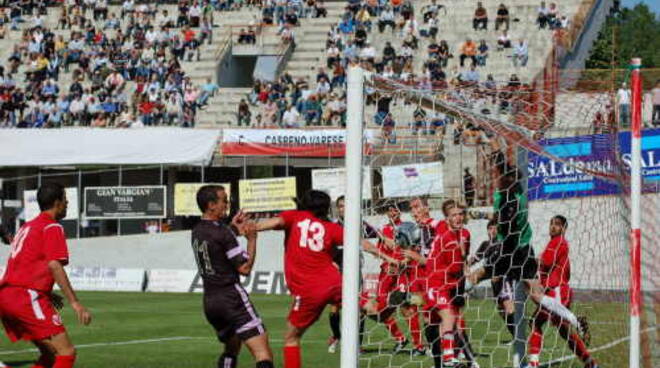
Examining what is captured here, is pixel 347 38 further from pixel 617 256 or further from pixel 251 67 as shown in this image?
pixel 617 256

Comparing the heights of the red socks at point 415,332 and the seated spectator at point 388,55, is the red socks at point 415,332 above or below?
below

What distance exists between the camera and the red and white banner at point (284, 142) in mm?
33094

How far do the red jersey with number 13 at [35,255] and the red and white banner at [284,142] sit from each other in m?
22.5

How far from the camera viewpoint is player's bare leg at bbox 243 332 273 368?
10.1m

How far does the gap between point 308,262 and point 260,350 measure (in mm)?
1456

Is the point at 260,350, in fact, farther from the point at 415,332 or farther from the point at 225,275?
the point at 415,332

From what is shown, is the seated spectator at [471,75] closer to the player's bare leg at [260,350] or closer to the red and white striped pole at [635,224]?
the red and white striped pole at [635,224]

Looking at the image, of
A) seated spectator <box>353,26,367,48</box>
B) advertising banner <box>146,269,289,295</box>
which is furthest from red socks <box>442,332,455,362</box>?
seated spectator <box>353,26,367,48</box>

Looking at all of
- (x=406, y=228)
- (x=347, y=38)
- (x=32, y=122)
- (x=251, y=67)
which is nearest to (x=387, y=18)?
(x=347, y=38)

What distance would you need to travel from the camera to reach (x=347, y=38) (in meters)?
42.9

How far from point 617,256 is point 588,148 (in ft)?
3.37

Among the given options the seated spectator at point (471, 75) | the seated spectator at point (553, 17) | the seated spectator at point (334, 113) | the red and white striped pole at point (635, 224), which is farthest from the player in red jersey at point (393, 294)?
the seated spectator at point (553, 17)

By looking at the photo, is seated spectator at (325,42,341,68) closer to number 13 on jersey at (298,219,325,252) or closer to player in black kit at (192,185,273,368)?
number 13 on jersey at (298,219,325,252)

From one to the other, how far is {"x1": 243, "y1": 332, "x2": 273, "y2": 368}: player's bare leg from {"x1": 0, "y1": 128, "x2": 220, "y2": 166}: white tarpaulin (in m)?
23.7
